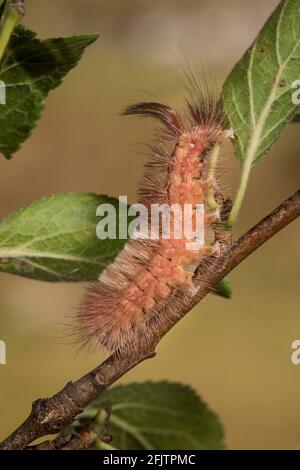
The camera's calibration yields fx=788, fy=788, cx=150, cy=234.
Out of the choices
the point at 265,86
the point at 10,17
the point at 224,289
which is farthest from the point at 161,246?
the point at 10,17

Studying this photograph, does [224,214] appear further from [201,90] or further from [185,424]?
[185,424]

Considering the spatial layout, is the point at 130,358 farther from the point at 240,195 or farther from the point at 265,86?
the point at 265,86

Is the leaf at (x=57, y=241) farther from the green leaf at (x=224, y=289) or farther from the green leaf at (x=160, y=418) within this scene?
the green leaf at (x=160, y=418)

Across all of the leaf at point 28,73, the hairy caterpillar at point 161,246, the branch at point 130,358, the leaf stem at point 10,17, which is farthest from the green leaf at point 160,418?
the leaf stem at point 10,17

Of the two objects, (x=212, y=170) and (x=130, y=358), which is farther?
(x=212, y=170)

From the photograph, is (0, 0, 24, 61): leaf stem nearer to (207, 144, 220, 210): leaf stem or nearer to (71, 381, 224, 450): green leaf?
(207, 144, 220, 210): leaf stem

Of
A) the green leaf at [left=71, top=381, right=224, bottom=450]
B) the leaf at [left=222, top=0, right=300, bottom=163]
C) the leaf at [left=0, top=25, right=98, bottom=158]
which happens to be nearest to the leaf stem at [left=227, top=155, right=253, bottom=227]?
the leaf at [left=222, top=0, right=300, bottom=163]
